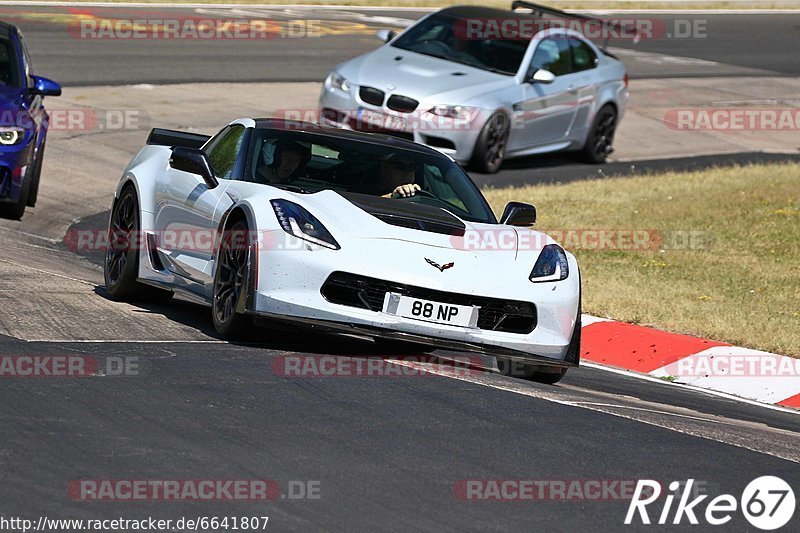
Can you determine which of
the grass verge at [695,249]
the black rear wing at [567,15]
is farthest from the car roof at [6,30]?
the black rear wing at [567,15]

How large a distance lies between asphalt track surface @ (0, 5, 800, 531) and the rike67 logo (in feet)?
0.18

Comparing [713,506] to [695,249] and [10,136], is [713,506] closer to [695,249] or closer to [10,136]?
[695,249]

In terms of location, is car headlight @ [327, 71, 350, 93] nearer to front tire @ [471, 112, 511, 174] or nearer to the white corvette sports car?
front tire @ [471, 112, 511, 174]

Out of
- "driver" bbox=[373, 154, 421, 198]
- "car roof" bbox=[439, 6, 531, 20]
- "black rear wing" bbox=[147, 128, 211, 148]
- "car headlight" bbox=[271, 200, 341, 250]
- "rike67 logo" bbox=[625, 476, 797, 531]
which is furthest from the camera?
"car roof" bbox=[439, 6, 531, 20]

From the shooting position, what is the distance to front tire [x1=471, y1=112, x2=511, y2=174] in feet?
56.3

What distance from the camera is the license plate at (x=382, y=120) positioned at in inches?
656

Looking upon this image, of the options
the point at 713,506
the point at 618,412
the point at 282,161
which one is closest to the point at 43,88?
the point at 282,161

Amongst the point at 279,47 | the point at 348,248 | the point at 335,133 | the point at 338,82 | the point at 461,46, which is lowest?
the point at 279,47

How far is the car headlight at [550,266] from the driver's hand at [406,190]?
3.44ft

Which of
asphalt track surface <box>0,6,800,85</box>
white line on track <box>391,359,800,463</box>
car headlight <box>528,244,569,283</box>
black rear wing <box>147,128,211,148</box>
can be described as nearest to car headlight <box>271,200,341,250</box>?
white line on track <box>391,359,800,463</box>

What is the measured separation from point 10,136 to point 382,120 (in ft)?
17.0

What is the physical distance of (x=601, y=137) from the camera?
64.8ft

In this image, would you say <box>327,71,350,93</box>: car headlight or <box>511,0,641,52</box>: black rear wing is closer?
<box>327,71,350,93</box>: car headlight

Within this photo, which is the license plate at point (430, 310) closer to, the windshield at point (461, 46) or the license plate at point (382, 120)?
the license plate at point (382, 120)
